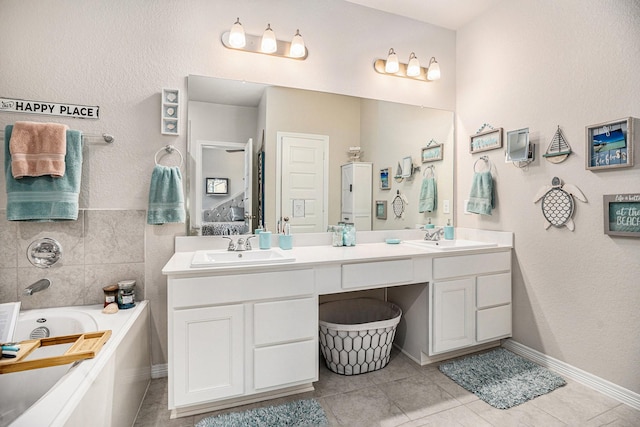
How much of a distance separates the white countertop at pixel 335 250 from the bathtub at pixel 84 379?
404 millimetres

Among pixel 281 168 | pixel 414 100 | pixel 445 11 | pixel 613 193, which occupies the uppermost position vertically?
pixel 445 11

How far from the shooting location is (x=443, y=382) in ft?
6.65

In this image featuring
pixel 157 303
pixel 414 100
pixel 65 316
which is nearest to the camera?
pixel 65 316

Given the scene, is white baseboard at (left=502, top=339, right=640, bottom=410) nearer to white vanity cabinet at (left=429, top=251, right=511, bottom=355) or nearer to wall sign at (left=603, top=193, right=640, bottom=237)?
white vanity cabinet at (left=429, top=251, right=511, bottom=355)

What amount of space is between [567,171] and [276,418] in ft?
7.35

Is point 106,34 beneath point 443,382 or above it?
above

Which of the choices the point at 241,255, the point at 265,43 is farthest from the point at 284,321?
the point at 265,43

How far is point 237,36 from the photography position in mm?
2107

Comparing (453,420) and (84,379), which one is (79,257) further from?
(453,420)

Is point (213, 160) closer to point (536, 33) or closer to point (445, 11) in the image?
point (445, 11)

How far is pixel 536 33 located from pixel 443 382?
2.40 m

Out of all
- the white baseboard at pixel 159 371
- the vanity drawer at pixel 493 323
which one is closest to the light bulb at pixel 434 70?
the vanity drawer at pixel 493 323

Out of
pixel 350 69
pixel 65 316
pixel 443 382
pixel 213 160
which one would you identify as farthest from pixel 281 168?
pixel 443 382

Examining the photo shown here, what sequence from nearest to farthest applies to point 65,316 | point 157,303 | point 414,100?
point 65,316 → point 157,303 → point 414,100
